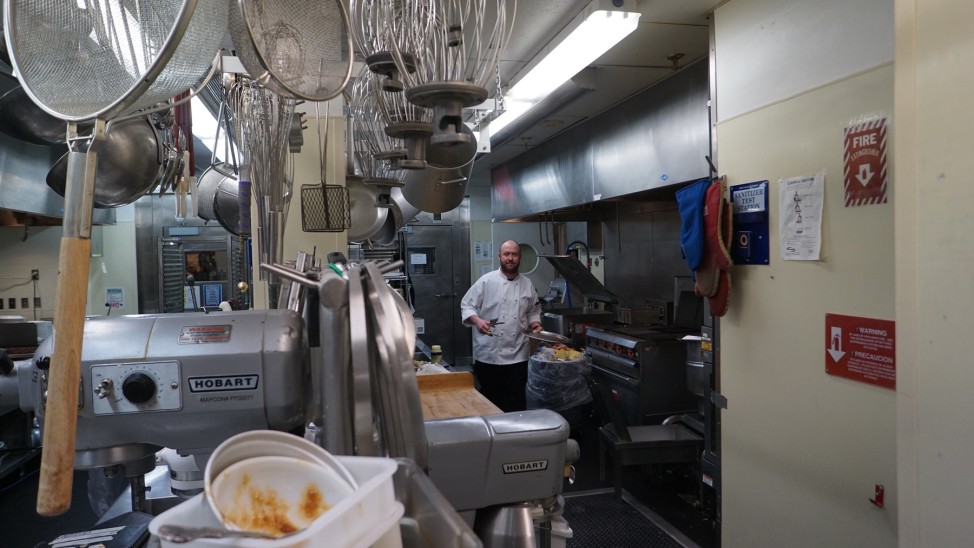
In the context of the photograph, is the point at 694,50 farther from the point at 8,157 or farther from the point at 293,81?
the point at 8,157

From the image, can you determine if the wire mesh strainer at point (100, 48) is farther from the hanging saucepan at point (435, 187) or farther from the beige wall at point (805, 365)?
the beige wall at point (805, 365)

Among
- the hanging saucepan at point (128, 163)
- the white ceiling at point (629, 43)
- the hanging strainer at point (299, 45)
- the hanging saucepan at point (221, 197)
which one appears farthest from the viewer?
the hanging saucepan at point (221, 197)

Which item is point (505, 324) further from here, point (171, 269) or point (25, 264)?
point (25, 264)

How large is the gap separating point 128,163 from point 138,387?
4.86ft

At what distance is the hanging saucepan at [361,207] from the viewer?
8.68ft

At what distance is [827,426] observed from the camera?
185 centimetres

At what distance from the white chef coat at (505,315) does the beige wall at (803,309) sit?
2.07 meters

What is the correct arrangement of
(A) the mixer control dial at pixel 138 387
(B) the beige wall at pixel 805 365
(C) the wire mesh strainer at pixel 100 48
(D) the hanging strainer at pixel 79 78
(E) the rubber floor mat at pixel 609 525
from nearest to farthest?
(D) the hanging strainer at pixel 79 78
(C) the wire mesh strainer at pixel 100 48
(A) the mixer control dial at pixel 138 387
(B) the beige wall at pixel 805 365
(E) the rubber floor mat at pixel 609 525

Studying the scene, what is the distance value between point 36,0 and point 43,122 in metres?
1.91

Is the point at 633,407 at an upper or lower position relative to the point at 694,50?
lower

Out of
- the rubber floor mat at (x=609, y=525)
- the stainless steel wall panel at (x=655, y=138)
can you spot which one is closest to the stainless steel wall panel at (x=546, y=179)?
the stainless steel wall panel at (x=655, y=138)

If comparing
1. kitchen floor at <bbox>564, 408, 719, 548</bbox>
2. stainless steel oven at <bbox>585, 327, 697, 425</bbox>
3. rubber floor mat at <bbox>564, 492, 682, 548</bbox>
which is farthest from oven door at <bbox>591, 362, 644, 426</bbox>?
rubber floor mat at <bbox>564, 492, 682, 548</bbox>

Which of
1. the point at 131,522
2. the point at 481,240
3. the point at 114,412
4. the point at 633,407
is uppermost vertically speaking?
the point at 481,240

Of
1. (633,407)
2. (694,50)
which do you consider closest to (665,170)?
(694,50)
